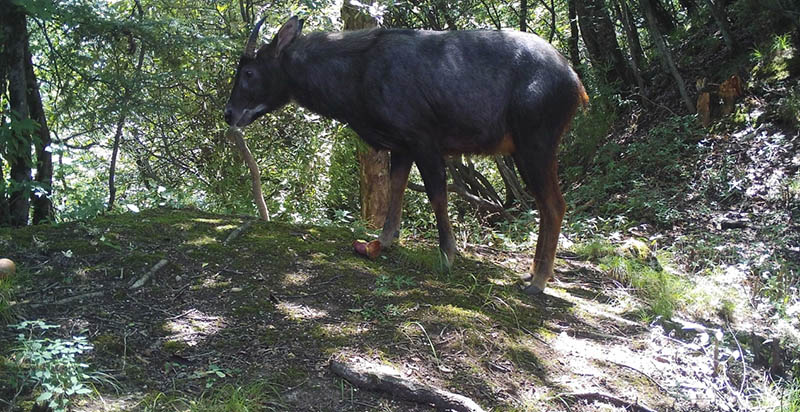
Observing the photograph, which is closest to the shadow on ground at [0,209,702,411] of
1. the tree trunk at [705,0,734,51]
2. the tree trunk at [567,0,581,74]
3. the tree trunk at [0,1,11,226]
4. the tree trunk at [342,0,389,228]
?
the tree trunk at [0,1,11,226]

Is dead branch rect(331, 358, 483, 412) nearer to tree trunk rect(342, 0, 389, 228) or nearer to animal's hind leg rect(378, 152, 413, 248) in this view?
animal's hind leg rect(378, 152, 413, 248)

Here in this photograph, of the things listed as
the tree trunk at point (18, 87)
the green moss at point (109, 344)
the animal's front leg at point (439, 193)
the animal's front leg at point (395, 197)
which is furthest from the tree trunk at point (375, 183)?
the green moss at point (109, 344)

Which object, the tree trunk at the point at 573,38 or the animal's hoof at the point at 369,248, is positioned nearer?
the animal's hoof at the point at 369,248

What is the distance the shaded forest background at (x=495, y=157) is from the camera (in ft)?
16.5

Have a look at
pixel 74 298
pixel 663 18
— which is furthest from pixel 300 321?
pixel 663 18

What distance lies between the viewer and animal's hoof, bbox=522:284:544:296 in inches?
190

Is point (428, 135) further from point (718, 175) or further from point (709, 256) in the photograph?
point (718, 175)

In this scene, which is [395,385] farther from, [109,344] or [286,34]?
[286,34]

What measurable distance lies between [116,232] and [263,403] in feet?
7.95

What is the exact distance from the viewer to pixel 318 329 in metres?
3.61

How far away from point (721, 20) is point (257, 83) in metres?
7.35

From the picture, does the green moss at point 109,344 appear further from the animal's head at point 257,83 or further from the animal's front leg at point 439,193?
the animal's front leg at point 439,193

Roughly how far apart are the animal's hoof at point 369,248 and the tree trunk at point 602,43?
7.21 meters

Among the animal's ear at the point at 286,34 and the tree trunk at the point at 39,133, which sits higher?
the animal's ear at the point at 286,34
